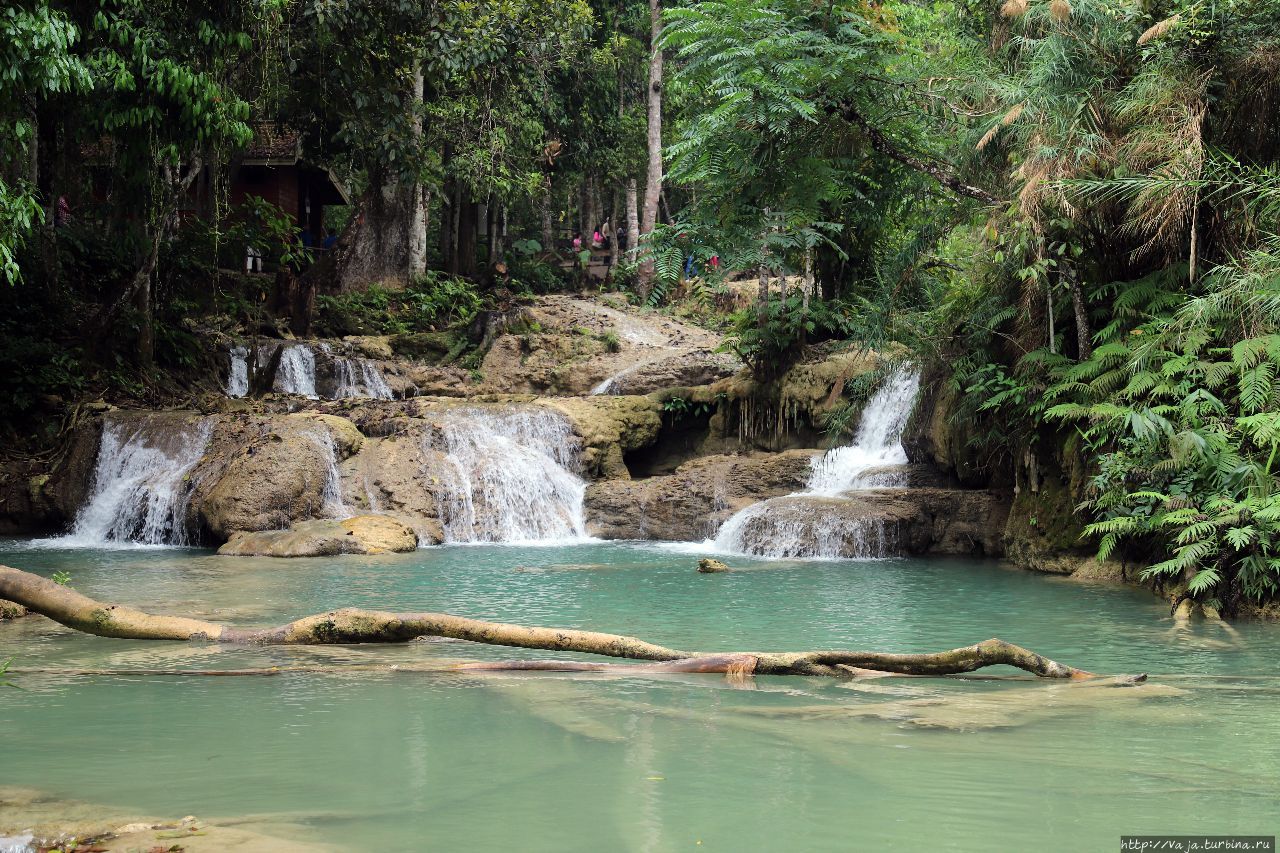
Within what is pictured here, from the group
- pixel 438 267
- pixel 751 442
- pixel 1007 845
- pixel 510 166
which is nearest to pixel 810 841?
pixel 1007 845

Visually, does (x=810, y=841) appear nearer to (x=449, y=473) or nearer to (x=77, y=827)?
(x=77, y=827)

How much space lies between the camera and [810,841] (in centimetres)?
396

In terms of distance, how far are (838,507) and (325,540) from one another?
6202 mm

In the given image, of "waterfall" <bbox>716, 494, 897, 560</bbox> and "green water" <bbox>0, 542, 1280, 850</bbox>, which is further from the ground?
"waterfall" <bbox>716, 494, 897, 560</bbox>

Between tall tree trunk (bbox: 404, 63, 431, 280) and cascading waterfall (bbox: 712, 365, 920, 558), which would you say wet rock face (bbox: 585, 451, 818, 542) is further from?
tall tree trunk (bbox: 404, 63, 431, 280)

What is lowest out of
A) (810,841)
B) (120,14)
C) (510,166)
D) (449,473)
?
(810,841)

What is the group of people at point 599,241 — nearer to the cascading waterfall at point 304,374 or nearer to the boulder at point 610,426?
the cascading waterfall at point 304,374

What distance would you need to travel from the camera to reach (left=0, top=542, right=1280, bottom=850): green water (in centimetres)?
411

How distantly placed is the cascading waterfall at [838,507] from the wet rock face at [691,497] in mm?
344

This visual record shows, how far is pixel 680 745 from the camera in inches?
202

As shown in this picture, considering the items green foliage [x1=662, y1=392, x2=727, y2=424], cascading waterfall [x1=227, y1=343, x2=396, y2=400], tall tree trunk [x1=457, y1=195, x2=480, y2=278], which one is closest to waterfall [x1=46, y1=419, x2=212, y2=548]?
cascading waterfall [x1=227, y1=343, x2=396, y2=400]

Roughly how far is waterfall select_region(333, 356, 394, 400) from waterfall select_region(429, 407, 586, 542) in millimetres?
4114

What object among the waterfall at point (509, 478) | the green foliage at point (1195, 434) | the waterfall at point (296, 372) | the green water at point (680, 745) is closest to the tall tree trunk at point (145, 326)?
the waterfall at point (296, 372)

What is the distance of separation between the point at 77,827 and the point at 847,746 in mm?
3085
